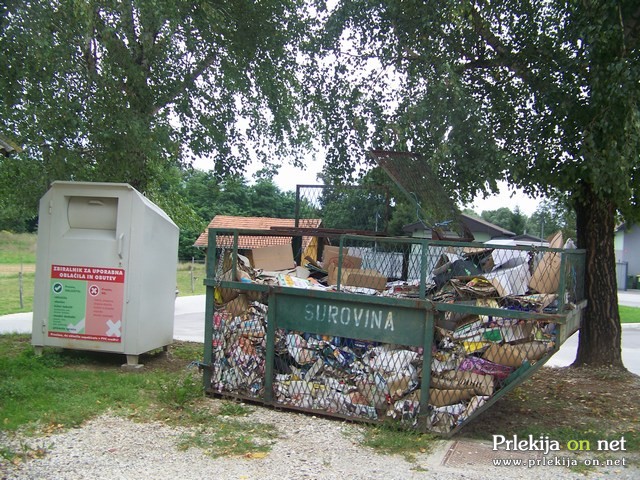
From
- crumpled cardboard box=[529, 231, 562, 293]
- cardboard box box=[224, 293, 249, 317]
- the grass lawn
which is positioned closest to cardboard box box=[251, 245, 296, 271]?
cardboard box box=[224, 293, 249, 317]

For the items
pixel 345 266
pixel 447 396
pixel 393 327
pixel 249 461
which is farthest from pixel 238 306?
pixel 447 396

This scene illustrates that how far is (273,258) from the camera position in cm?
665

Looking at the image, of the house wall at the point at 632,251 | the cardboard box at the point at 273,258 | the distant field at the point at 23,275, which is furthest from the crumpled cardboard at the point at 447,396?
the house wall at the point at 632,251

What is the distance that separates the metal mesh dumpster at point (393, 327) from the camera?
513cm

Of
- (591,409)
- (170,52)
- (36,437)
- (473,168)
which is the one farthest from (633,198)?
(36,437)

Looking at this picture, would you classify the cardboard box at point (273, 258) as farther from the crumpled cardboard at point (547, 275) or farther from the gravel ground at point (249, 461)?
the crumpled cardboard at point (547, 275)

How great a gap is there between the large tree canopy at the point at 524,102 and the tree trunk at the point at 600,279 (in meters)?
0.01

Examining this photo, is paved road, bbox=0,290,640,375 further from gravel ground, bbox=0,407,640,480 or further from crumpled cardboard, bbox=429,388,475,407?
gravel ground, bbox=0,407,640,480

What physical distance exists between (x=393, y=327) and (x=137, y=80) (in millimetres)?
4855

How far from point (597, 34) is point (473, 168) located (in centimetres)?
185

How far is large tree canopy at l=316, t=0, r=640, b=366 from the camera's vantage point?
636 cm

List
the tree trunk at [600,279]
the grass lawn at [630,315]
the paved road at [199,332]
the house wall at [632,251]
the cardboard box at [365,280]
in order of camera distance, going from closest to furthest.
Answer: the cardboard box at [365,280] → the tree trunk at [600,279] → the paved road at [199,332] → the grass lawn at [630,315] → the house wall at [632,251]

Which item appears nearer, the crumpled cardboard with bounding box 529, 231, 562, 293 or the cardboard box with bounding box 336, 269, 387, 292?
the crumpled cardboard with bounding box 529, 231, 562, 293

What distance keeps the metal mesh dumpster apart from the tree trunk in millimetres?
1215
